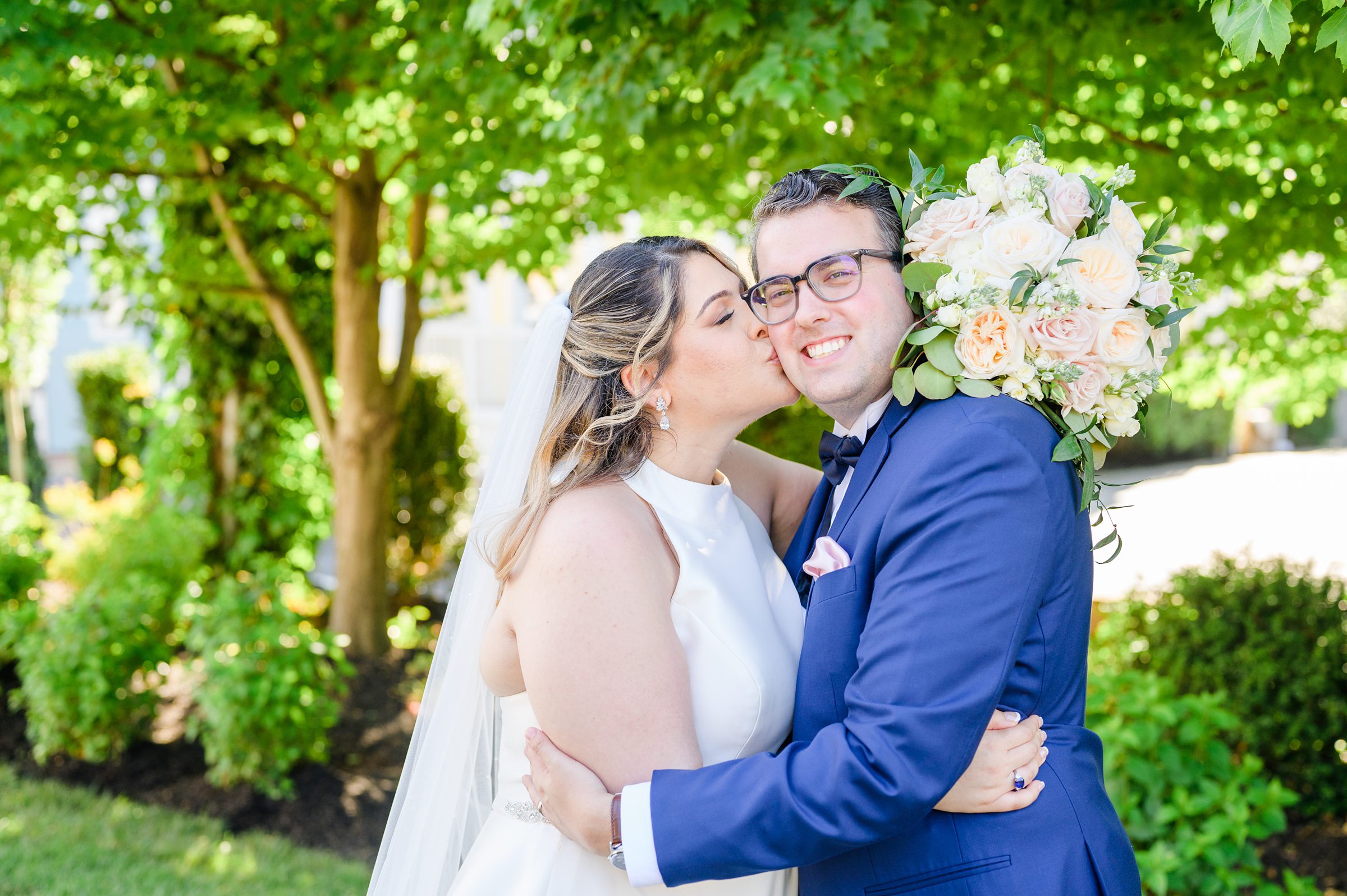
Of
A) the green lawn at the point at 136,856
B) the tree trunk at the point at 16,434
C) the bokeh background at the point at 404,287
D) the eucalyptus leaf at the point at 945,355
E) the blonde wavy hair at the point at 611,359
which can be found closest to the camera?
the eucalyptus leaf at the point at 945,355

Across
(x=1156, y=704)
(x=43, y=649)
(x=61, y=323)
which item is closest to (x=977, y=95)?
(x=1156, y=704)

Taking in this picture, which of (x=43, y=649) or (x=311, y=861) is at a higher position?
(x=43, y=649)

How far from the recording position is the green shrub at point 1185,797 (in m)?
3.65

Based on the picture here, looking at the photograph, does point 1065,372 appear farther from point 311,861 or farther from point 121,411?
point 121,411

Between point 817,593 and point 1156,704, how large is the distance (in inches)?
103

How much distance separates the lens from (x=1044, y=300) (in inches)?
75.7

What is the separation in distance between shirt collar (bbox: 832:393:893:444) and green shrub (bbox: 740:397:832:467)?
8.83ft

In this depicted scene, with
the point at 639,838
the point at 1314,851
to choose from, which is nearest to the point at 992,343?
the point at 639,838

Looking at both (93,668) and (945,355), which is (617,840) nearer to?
(945,355)

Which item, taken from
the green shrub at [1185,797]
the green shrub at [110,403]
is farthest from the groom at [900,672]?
the green shrub at [110,403]

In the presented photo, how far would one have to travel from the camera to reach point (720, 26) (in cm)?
338

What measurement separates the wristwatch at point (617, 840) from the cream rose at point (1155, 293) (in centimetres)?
149

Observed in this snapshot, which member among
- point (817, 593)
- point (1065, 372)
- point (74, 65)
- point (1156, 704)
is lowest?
point (1156, 704)

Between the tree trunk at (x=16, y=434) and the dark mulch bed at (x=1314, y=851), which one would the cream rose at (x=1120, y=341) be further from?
the tree trunk at (x=16, y=434)
